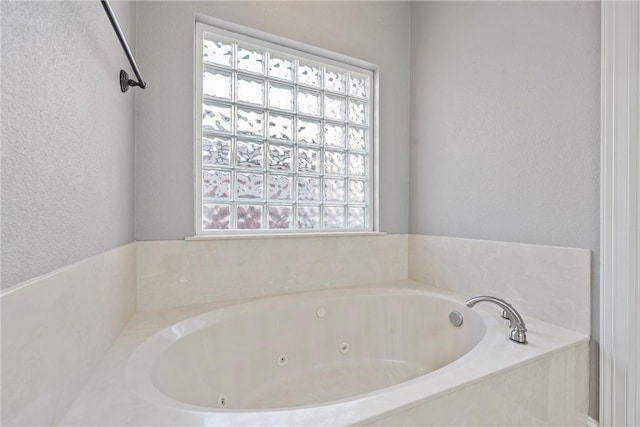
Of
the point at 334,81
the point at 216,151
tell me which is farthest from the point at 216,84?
the point at 334,81

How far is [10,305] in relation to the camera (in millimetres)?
441

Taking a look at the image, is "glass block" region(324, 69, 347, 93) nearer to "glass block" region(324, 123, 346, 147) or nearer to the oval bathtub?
"glass block" region(324, 123, 346, 147)

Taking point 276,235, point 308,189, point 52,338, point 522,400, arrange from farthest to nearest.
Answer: point 308,189
point 276,235
point 522,400
point 52,338

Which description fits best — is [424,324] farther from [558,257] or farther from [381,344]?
[558,257]

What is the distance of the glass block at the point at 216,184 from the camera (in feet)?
5.11

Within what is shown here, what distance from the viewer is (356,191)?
2.01 meters

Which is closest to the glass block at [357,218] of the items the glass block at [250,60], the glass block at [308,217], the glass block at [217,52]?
the glass block at [308,217]

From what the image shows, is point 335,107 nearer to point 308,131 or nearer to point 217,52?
point 308,131

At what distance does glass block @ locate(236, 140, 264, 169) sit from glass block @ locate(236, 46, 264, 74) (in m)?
0.42

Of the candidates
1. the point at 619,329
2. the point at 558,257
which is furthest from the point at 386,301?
the point at 619,329

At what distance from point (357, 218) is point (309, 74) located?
0.97 m

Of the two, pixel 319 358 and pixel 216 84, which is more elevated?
pixel 216 84

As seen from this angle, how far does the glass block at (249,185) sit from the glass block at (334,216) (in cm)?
45

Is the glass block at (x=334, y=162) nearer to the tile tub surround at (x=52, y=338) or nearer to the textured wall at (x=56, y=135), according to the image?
the textured wall at (x=56, y=135)
